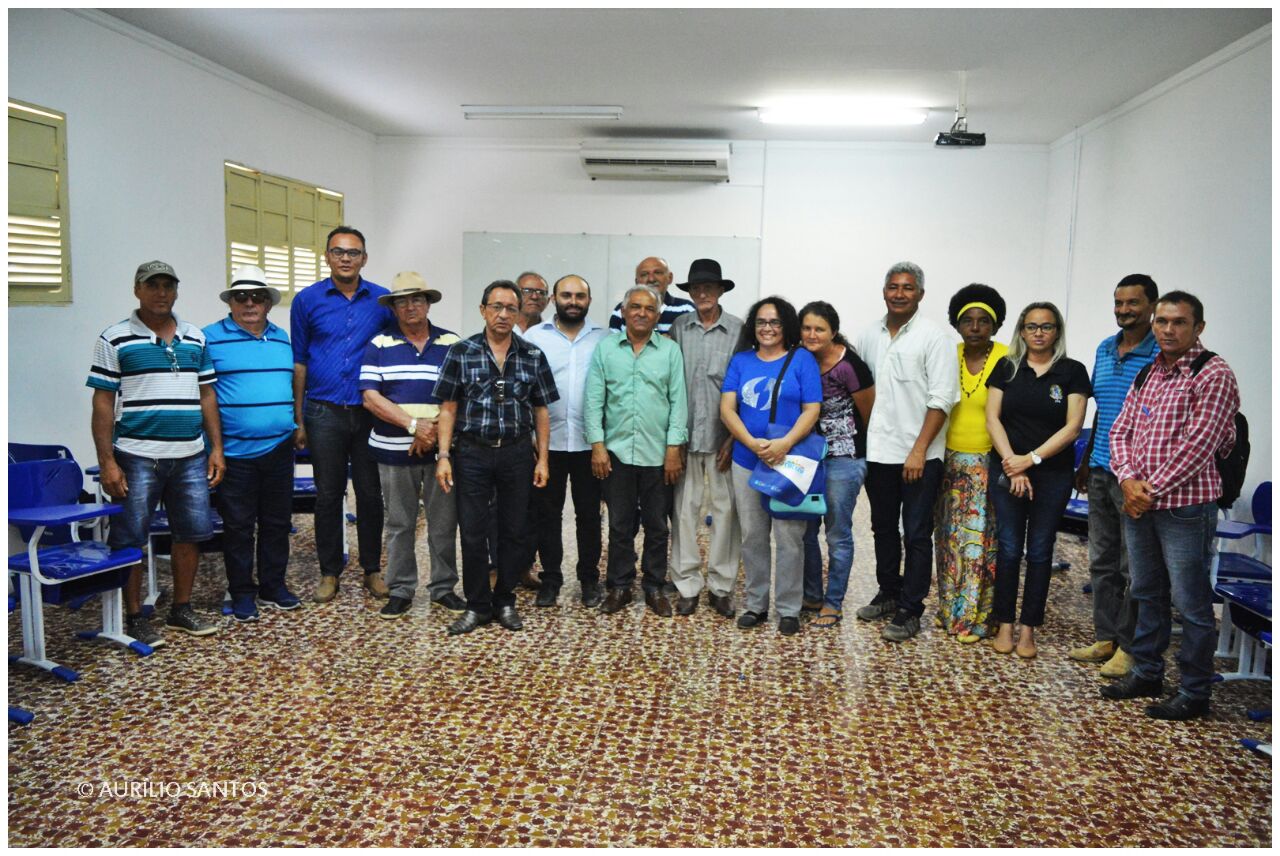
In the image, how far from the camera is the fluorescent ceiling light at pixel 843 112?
6840mm

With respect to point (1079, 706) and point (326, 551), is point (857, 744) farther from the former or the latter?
point (326, 551)

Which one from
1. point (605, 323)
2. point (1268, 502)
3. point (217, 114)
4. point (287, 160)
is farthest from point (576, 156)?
point (1268, 502)

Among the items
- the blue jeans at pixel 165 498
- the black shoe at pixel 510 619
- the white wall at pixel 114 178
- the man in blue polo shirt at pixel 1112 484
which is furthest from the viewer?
the white wall at pixel 114 178

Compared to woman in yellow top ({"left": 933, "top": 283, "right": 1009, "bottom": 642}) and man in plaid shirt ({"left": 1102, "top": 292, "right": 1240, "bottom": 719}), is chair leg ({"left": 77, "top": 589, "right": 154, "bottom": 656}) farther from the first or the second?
man in plaid shirt ({"left": 1102, "top": 292, "right": 1240, "bottom": 719})

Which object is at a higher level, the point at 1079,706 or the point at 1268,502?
the point at 1268,502

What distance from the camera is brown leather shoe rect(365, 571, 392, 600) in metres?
4.25

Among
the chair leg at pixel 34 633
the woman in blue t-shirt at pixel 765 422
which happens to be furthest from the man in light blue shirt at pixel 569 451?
the chair leg at pixel 34 633

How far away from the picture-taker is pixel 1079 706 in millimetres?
3150

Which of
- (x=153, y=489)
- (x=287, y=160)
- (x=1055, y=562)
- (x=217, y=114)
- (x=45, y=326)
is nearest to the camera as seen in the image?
(x=153, y=489)

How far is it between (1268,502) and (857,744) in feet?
8.20

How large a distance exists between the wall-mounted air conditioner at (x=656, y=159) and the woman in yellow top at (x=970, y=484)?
15.6 ft

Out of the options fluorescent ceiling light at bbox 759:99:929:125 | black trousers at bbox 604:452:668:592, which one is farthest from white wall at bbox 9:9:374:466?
fluorescent ceiling light at bbox 759:99:929:125

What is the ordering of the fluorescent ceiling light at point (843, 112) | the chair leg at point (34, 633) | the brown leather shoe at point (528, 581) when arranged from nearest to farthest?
the chair leg at point (34, 633) < the brown leather shoe at point (528, 581) < the fluorescent ceiling light at point (843, 112)

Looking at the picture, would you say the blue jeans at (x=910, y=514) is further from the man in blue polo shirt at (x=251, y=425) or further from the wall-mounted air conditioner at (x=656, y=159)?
the wall-mounted air conditioner at (x=656, y=159)
